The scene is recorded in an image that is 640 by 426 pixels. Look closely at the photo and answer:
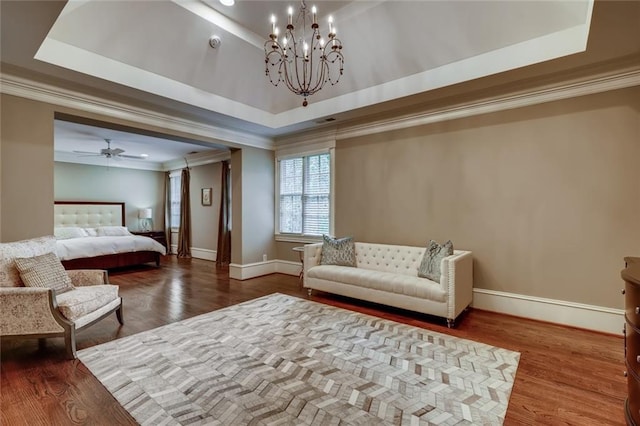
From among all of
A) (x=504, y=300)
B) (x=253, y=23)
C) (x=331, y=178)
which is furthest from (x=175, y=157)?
(x=504, y=300)

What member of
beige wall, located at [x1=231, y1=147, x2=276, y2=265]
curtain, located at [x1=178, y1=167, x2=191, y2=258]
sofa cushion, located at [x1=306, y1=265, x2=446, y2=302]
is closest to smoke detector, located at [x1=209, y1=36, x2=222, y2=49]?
beige wall, located at [x1=231, y1=147, x2=276, y2=265]

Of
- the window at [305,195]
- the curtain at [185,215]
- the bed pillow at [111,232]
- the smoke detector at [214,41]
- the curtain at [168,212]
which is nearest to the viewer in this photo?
the smoke detector at [214,41]

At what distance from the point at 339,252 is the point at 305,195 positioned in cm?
159

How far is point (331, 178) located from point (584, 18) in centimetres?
360

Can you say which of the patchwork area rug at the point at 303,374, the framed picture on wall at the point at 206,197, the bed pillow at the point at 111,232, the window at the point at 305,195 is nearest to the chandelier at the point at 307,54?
the window at the point at 305,195

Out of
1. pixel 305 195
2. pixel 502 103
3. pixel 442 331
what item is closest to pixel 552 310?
pixel 442 331

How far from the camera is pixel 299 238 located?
5.79 m

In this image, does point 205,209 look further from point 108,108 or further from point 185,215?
point 108,108

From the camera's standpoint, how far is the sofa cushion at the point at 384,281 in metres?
3.38

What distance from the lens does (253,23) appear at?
11.4 ft

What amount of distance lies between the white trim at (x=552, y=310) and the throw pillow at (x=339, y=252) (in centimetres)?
172

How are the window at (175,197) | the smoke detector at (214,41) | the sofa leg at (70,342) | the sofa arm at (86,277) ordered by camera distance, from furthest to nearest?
the window at (175,197) → the smoke detector at (214,41) → the sofa arm at (86,277) → the sofa leg at (70,342)

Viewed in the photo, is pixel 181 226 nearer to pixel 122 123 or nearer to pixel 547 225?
pixel 122 123

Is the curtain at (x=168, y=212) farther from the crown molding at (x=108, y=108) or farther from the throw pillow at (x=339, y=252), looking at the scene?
the throw pillow at (x=339, y=252)
